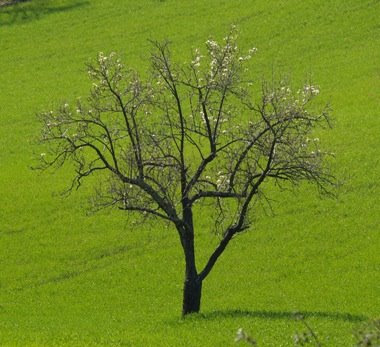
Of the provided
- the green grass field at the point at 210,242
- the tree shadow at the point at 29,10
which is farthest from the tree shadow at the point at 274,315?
the tree shadow at the point at 29,10

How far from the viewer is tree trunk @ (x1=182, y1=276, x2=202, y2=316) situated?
26.4 meters

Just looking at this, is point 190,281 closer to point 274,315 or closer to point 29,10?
point 274,315

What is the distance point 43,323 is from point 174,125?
6.32 metres

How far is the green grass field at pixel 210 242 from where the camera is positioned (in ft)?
81.3

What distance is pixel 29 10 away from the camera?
6550 centimetres

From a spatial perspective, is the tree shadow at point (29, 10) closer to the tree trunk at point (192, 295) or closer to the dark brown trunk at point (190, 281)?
the dark brown trunk at point (190, 281)

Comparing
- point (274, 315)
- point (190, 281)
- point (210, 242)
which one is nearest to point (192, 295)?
point (190, 281)

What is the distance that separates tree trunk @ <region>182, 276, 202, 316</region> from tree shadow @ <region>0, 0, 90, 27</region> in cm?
4103

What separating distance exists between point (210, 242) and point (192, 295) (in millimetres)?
8170

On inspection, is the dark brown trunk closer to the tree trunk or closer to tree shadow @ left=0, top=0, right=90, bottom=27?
the tree trunk

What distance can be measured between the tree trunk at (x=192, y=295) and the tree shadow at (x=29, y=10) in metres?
41.0

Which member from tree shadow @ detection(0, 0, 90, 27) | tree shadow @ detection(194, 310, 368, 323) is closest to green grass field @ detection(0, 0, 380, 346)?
tree shadow @ detection(194, 310, 368, 323)

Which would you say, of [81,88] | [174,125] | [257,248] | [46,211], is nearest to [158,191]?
[174,125]

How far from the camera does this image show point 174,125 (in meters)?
26.2
